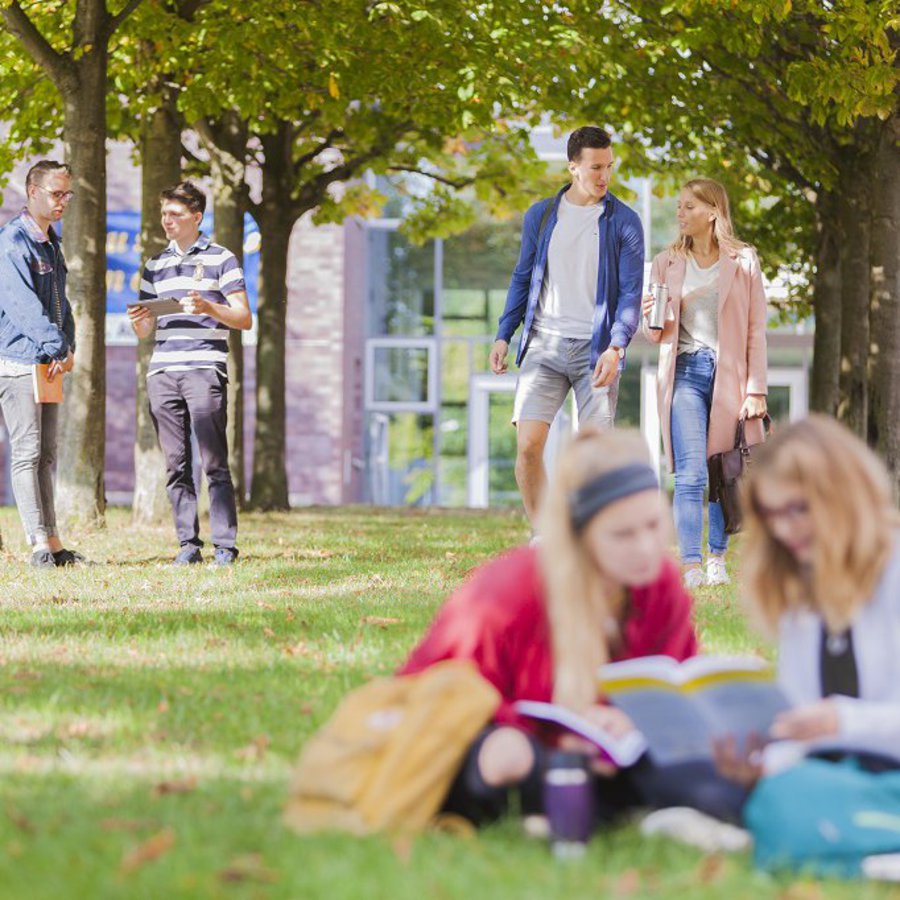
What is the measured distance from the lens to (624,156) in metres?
18.5

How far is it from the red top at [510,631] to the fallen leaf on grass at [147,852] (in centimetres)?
79

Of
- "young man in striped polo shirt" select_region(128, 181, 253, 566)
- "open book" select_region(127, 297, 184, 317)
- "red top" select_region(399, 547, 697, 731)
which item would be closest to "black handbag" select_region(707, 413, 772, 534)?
"young man in striped polo shirt" select_region(128, 181, 253, 566)

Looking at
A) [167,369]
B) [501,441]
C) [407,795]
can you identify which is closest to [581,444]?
[407,795]

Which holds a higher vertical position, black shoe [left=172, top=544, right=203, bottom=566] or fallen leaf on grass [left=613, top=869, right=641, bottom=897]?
fallen leaf on grass [left=613, top=869, right=641, bottom=897]

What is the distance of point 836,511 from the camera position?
3711 mm

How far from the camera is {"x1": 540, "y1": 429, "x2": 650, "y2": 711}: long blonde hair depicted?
12.6ft

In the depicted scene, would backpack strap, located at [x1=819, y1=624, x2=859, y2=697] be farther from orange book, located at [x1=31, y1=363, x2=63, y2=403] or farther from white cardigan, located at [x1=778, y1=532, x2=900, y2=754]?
orange book, located at [x1=31, y1=363, x2=63, y2=403]

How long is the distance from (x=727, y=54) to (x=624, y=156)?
235cm

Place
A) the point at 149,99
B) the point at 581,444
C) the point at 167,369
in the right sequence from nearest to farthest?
1. the point at 581,444
2. the point at 167,369
3. the point at 149,99

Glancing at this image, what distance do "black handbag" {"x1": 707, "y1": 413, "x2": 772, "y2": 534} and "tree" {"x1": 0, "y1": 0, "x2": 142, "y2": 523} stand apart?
6.17 m

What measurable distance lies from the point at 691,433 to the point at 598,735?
5364 millimetres

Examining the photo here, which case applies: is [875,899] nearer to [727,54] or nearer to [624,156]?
[727,54]

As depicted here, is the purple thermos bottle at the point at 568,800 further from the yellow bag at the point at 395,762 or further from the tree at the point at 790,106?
the tree at the point at 790,106

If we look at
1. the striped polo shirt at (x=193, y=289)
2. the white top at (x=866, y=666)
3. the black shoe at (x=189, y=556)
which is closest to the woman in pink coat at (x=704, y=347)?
the striped polo shirt at (x=193, y=289)
